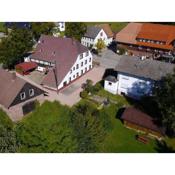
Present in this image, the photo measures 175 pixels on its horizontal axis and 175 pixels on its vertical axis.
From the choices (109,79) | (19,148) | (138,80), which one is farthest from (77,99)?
(19,148)

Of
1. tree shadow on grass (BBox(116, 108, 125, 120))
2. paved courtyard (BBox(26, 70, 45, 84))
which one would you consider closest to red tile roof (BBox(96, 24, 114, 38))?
paved courtyard (BBox(26, 70, 45, 84))

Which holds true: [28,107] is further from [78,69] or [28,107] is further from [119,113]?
[78,69]

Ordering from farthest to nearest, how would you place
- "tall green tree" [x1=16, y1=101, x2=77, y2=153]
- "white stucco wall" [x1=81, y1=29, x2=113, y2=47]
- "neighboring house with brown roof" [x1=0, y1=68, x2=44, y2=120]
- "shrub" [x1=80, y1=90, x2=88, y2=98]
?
1. "white stucco wall" [x1=81, y1=29, x2=113, y2=47]
2. "shrub" [x1=80, y1=90, x2=88, y2=98]
3. "neighboring house with brown roof" [x1=0, y1=68, x2=44, y2=120]
4. "tall green tree" [x1=16, y1=101, x2=77, y2=153]

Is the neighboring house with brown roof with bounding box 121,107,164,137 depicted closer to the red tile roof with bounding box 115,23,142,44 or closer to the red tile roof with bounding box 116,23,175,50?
the red tile roof with bounding box 116,23,175,50

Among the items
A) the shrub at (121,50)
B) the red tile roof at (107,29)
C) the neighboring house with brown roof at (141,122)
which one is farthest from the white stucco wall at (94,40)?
the neighboring house with brown roof at (141,122)

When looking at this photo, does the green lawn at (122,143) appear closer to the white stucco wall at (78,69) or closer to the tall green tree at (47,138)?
the tall green tree at (47,138)

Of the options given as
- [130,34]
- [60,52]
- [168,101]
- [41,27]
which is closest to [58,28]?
[41,27]
